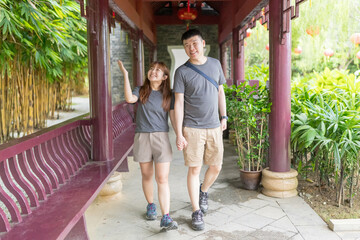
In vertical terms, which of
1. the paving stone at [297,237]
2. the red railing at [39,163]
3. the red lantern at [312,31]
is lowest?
the paving stone at [297,237]

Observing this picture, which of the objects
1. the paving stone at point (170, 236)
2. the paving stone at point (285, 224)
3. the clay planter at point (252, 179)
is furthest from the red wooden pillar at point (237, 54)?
the paving stone at point (170, 236)

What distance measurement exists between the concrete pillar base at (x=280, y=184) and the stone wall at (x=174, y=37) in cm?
751

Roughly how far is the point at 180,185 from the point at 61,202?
2002mm

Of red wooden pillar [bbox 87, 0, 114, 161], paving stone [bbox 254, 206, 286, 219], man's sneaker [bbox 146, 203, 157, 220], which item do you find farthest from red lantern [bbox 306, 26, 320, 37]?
man's sneaker [bbox 146, 203, 157, 220]

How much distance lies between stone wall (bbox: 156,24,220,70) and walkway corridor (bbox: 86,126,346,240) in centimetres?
729

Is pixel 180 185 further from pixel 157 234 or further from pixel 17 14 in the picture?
pixel 17 14

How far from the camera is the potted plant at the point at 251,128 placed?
382 centimetres

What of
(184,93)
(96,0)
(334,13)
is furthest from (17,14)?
(334,13)

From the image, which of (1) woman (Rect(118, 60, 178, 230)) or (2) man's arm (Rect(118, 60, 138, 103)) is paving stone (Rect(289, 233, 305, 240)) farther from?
(2) man's arm (Rect(118, 60, 138, 103))

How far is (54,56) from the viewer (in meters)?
5.54

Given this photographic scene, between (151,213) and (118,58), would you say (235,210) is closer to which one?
(151,213)

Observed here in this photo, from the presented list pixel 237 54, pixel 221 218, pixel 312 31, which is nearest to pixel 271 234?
pixel 221 218

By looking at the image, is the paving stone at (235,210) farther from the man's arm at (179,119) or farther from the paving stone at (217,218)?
the man's arm at (179,119)

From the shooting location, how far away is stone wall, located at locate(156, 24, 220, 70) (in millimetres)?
10750
